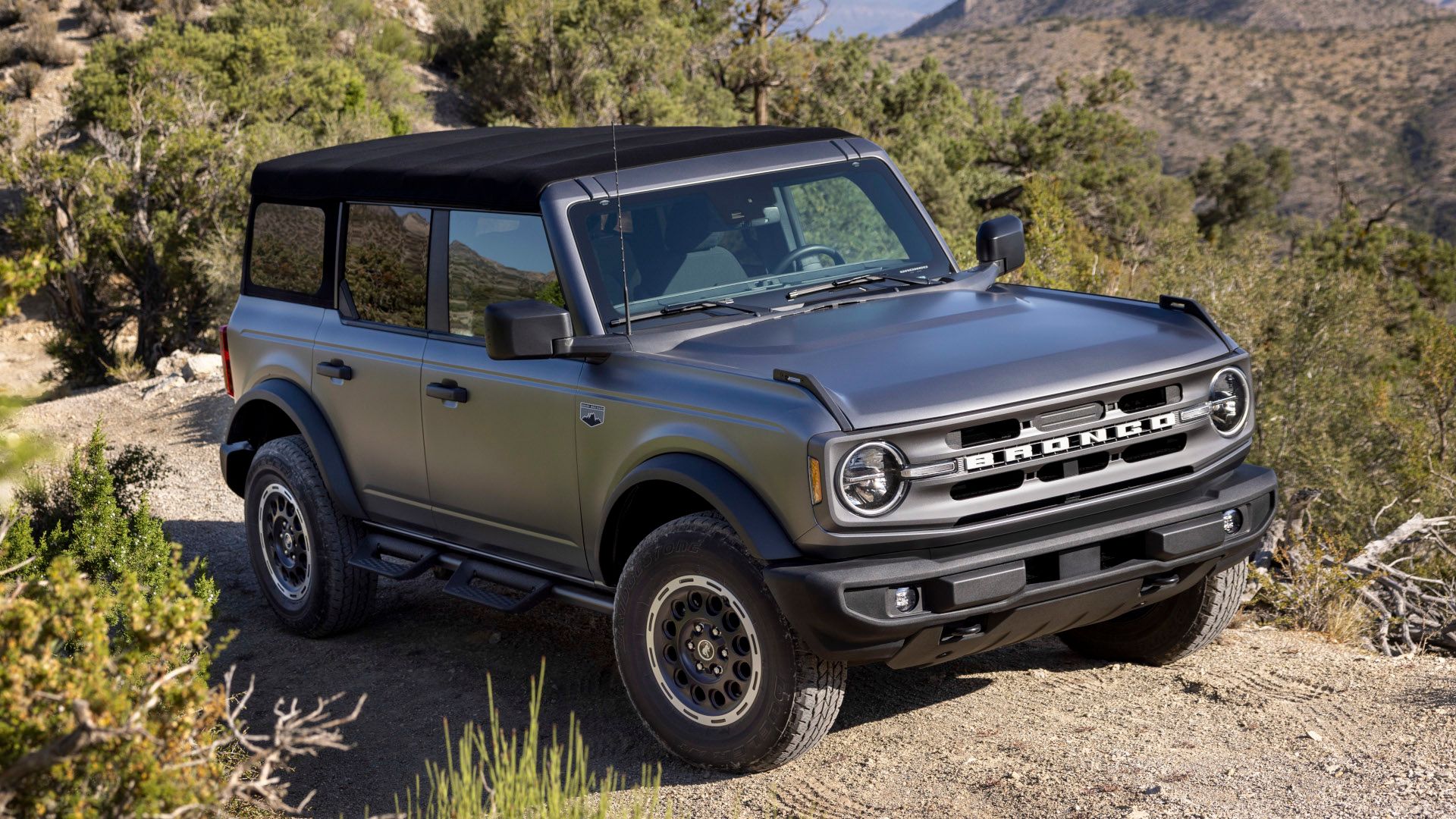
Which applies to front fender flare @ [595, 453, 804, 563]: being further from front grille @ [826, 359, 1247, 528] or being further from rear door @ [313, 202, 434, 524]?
rear door @ [313, 202, 434, 524]

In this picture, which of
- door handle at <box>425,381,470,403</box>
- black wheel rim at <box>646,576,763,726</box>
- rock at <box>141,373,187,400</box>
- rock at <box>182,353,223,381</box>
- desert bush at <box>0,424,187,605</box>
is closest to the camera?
black wheel rim at <box>646,576,763,726</box>

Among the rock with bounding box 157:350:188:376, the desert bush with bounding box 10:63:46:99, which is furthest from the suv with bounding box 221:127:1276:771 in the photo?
the desert bush with bounding box 10:63:46:99

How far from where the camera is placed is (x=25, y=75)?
105 ft

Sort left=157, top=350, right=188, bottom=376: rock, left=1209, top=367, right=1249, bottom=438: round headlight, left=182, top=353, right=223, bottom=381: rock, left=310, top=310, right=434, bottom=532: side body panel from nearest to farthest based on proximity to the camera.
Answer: left=1209, top=367, right=1249, bottom=438: round headlight < left=310, top=310, right=434, bottom=532: side body panel < left=182, top=353, right=223, bottom=381: rock < left=157, top=350, right=188, bottom=376: rock

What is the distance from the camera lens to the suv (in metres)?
4.11

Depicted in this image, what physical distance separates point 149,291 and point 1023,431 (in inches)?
668

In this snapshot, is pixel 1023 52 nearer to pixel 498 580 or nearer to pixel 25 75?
pixel 25 75

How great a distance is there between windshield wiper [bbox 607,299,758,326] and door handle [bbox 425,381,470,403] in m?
0.75

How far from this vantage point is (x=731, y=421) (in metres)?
4.27

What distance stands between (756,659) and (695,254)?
1.59 meters

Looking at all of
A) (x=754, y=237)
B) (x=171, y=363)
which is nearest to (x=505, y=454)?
(x=754, y=237)

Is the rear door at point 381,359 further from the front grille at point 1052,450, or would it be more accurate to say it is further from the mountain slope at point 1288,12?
the mountain slope at point 1288,12

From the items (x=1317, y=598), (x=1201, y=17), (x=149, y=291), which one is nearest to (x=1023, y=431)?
(x=1317, y=598)

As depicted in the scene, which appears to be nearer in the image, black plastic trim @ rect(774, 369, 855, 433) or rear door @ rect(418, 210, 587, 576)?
black plastic trim @ rect(774, 369, 855, 433)
